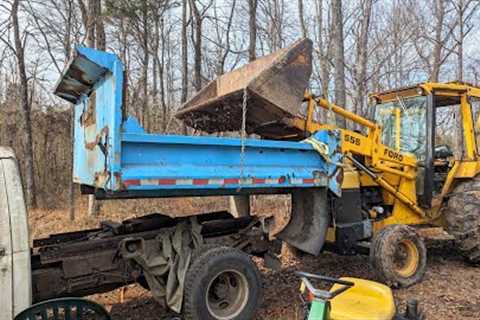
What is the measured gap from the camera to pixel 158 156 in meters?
3.78

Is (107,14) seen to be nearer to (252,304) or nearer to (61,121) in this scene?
(61,121)

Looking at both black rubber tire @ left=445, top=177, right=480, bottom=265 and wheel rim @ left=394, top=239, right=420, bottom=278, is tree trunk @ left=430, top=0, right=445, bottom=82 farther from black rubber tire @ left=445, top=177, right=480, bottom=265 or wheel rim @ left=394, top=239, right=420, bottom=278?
wheel rim @ left=394, top=239, right=420, bottom=278

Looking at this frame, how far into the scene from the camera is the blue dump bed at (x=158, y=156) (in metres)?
3.64

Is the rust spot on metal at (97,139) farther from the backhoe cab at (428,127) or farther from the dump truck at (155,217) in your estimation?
the backhoe cab at (428,127)

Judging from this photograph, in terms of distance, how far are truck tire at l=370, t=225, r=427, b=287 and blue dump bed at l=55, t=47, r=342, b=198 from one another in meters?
0.96

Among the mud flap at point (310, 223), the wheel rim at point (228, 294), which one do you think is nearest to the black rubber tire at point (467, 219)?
the mud flap at point (310, 223)

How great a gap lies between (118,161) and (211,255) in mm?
1292

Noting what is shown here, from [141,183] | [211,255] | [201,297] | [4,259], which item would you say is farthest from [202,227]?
[4,259]

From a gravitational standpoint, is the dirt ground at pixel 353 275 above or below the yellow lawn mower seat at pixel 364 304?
below

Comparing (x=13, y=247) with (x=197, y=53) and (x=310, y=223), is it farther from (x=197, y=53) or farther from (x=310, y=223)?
(x=197, y=53)

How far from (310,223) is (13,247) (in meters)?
3.15

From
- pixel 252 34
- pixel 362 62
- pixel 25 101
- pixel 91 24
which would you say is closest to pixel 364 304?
pixel 91 24

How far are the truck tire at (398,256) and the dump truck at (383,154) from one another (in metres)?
0.01

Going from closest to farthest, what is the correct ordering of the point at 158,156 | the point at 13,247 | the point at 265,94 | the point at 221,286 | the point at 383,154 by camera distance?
the point at 13,247 < the point at 158,156 < the point at 221,286 < the point at 265,94 < the point at 383,154
